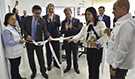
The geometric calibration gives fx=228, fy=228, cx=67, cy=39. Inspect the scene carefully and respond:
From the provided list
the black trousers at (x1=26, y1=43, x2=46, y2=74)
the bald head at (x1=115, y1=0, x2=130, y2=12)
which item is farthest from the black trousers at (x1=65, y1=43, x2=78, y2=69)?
the bald head at (x1=115, y1=0, x2=130, y2=12)

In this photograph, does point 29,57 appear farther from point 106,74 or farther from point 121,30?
point 121,30

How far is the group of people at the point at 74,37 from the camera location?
2.19 metres

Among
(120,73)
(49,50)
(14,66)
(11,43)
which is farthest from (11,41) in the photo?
(120,73)

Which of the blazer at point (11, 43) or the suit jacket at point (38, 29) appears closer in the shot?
the blazer at point (11, 43)

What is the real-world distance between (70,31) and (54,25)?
32 cm

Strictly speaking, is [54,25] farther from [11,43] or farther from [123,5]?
[123,5]

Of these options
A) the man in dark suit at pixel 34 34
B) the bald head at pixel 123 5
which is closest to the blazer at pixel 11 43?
the man in dark suit at pixel 34 34

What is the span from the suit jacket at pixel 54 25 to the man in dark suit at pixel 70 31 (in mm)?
105

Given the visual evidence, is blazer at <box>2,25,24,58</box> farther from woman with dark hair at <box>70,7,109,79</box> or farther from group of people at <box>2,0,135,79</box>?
woman with dark hair at <box>70,7,109,79</box>

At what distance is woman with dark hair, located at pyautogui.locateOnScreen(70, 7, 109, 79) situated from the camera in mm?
3100

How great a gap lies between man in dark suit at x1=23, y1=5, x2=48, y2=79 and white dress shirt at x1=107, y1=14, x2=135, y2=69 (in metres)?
1.85

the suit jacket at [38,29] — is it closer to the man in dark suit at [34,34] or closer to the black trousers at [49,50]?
the man in dark suit at [34,34]

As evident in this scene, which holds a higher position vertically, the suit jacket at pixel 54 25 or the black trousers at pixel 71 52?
the suit jacket at pixel 54 25

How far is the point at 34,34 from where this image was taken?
12.8 ft
